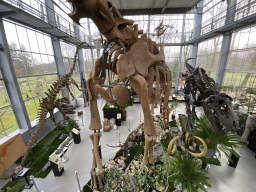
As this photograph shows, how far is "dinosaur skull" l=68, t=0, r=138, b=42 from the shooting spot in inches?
50.6

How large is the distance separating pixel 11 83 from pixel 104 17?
5.97 m

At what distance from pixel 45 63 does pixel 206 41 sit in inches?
496

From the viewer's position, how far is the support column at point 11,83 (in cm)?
479

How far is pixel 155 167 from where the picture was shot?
3.21m

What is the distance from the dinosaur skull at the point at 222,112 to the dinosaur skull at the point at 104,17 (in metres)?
2.90

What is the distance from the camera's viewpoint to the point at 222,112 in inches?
122

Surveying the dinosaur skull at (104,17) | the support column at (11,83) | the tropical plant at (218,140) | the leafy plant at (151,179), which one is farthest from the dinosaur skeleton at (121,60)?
the support column at (11,83)

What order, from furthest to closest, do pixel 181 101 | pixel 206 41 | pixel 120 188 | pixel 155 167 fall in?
pixel 181 101
pixel 206 41
pixel 155 167
pixel 120 188

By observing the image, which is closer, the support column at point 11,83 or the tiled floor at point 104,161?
the tiled floor at point 104,161

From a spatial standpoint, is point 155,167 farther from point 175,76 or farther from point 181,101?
point 175,76

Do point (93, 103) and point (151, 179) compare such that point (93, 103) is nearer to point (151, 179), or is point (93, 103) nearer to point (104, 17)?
point (104, 17)

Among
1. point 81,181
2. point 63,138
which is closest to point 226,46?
point 81,181

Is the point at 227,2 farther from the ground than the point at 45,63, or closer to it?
farther from the ground

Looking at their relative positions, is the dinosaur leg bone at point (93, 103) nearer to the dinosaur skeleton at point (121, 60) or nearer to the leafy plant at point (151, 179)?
the dinosaur skeleton at point (121, 60)
